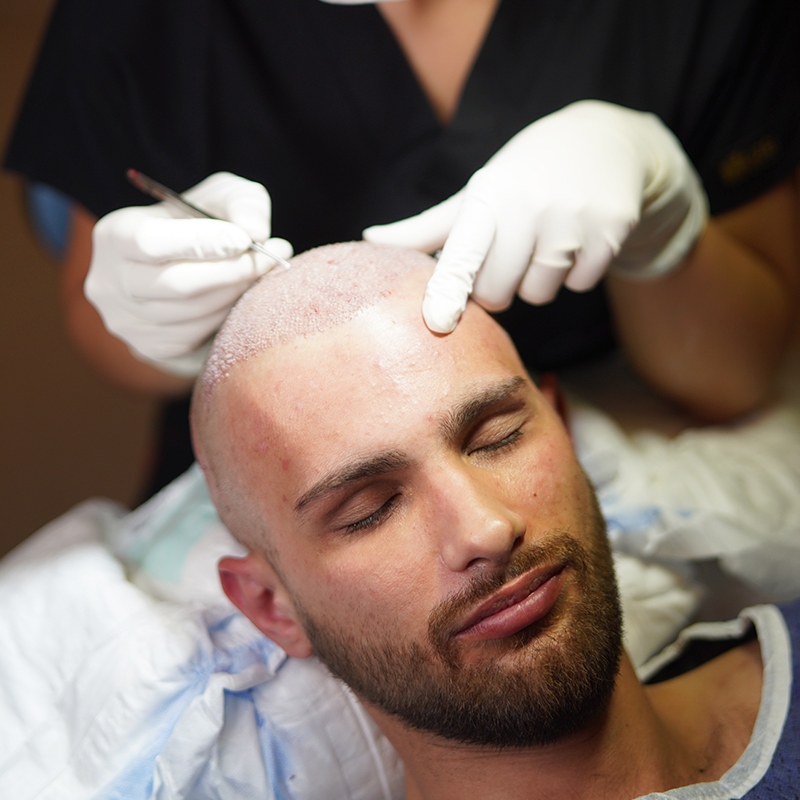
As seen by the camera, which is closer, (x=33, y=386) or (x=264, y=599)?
(x=264, y=599)

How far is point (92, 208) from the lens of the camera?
137 cm

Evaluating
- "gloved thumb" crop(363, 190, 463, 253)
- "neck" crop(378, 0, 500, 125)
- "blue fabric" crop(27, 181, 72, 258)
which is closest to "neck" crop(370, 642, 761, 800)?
"gloved thumb" crop(363, 190, 463, 253)

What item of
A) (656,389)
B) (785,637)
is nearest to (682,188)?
(656,389)

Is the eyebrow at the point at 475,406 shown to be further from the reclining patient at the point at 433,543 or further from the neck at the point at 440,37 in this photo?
the neck at the point at 440,37

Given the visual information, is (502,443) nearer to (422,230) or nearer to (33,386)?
(422,230)

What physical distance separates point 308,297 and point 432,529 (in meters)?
0.34

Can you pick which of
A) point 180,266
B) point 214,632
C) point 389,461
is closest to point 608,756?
point 389,461

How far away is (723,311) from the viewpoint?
1328 mm

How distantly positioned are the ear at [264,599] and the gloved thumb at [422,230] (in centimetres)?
49

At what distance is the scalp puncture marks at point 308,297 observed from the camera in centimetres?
94

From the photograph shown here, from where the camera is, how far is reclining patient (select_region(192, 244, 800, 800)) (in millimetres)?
835

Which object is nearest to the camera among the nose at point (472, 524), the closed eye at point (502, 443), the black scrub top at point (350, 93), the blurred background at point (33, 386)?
the nose at point (472, 524)

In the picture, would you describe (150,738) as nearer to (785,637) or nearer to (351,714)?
(351,714)

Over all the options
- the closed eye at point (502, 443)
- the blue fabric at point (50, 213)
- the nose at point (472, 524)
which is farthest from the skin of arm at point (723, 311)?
the blue fabric at point (50, 213)
